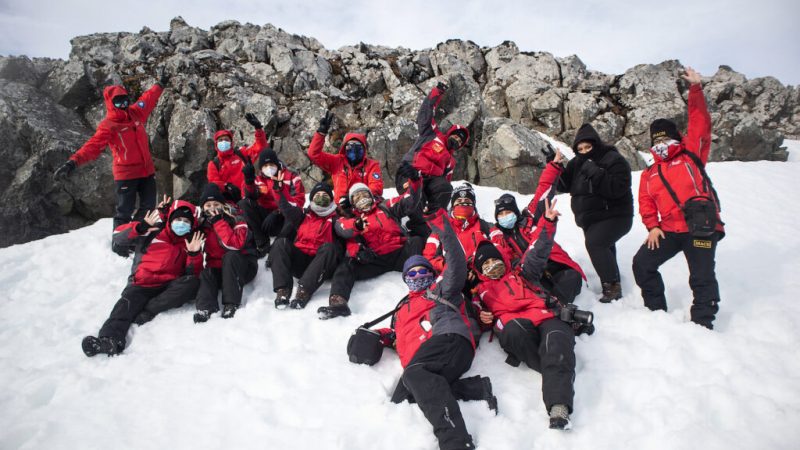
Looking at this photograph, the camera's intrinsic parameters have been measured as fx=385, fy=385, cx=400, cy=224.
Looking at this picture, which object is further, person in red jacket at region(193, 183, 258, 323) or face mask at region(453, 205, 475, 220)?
face mask at region(453, 205, 475, 220)

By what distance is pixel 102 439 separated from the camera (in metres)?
3.47

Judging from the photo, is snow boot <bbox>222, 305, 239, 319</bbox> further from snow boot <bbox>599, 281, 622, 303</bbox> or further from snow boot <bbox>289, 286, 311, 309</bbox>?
snow boot <bbox>599, 281, 622, 303</bbox>

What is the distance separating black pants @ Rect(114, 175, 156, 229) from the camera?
303 inches

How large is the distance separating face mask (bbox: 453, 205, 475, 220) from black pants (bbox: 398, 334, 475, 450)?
2140mm

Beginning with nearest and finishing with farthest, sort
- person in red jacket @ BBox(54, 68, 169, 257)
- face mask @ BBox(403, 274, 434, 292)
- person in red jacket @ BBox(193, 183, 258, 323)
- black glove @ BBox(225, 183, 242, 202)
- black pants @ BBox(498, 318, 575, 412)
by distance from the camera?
1. black pants @ BBox(498, 318, 575, 412)
2. face mask @ BBox(403, 274, 434, 292)
3. person in red jacket @ BBox(193, 183, 258, 323)
4. person in red jacket @ BBox(54, 68, 169, 257)
5. black glove @ BBox(225, 183, 242, 202)

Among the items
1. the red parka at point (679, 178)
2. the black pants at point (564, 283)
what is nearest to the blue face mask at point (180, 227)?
the black pants at point (564, 283)

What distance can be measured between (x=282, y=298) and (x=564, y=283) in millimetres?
4095

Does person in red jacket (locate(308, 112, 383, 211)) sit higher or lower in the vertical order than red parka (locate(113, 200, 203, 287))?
higher

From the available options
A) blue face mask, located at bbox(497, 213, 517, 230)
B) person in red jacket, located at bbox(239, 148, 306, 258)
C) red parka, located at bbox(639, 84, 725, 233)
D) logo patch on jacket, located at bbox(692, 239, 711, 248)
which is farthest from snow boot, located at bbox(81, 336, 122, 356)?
logo patch on jacket, located at bbox(692, 239, 711, 248)

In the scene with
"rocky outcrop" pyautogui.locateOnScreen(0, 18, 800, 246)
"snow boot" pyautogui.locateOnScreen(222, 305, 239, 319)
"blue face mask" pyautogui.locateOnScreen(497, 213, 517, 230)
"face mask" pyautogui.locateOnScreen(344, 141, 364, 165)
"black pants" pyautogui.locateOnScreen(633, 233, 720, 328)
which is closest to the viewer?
"black pants" pyautogui.locateOnScreen(633, 233, 720, 328)

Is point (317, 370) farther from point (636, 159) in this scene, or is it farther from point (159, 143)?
point (636, 159)

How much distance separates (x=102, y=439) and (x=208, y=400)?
873mm

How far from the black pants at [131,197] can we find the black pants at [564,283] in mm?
7842

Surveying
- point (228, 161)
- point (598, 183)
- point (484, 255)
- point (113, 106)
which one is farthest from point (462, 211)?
point (113, 106)
